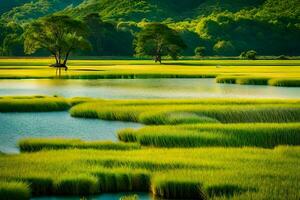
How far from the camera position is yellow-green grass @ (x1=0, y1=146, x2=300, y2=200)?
1609cm

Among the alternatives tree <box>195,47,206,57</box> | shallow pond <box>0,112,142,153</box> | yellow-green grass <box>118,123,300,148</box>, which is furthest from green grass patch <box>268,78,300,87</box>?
tree <box>195,47,206,57</box>

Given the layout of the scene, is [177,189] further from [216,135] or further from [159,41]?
[159,41]

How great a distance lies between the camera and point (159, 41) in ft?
385

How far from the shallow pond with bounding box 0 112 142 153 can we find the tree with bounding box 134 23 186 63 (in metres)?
80.1

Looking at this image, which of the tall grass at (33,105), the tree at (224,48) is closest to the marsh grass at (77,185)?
the tall grass at (33,105)

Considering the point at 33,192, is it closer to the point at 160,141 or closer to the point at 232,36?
the point at 160,141

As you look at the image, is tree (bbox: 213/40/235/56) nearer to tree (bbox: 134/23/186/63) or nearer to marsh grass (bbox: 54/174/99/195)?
tree (bbox: 134/23/186/63)

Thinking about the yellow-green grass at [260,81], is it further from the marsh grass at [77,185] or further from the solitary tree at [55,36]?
the marsh grass at [77,185]

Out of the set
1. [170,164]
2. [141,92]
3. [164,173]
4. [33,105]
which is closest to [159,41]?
[141,92]

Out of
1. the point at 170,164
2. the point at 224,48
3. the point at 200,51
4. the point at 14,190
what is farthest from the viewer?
the point at 224,48

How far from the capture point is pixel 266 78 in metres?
64.9

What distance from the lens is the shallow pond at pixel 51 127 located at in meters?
27.2

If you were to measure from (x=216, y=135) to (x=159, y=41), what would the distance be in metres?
93.9

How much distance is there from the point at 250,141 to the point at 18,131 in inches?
409
